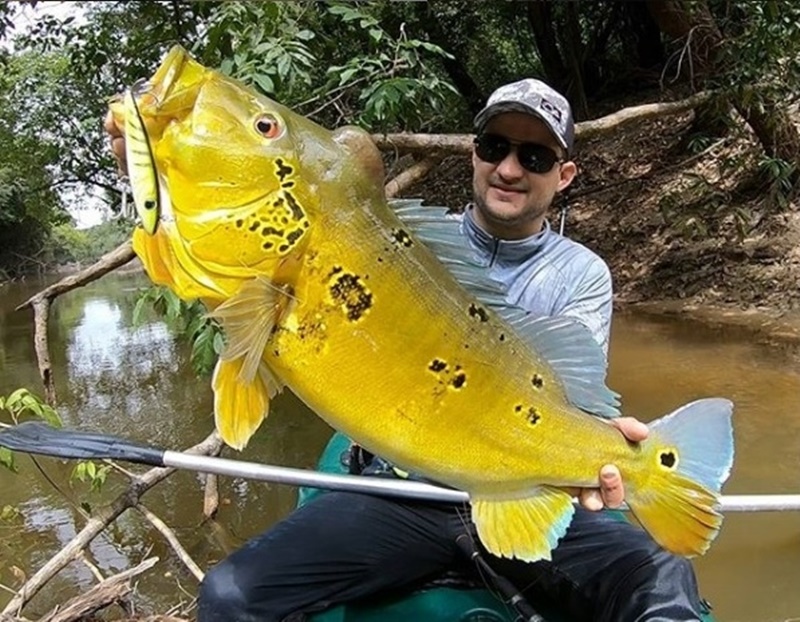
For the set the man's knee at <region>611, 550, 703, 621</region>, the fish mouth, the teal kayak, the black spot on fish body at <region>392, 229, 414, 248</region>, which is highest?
the fish mouth

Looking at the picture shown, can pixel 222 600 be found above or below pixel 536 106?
below

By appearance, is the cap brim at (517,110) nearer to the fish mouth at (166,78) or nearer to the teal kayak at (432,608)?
the fish mouth at (166,78)

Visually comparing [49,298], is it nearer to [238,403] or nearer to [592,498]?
[238,403]

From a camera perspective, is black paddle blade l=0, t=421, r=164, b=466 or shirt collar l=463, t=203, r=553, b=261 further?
shirt collar l=463, t=203, r=553, b=261

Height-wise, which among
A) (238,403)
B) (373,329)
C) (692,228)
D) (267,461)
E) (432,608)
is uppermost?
(373,329)

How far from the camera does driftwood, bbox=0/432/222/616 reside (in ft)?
11.6

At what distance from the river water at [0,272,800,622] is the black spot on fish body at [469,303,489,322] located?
9.06ft

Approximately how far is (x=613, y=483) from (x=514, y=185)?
3.83 feet

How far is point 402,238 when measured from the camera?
1.70 metres

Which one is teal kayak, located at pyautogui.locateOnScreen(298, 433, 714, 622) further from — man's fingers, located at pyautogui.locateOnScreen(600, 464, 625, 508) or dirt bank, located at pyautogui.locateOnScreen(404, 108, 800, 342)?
dirt bank, located at pyautogui.locateOnScreen(404, 108, 800, 342)

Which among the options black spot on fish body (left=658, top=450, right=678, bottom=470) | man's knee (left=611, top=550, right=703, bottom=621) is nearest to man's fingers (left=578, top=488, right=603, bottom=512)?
black spot on fish body (left=658, top=450, right=678, bottom=470)

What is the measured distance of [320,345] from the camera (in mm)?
1606

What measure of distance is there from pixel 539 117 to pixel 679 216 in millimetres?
7700

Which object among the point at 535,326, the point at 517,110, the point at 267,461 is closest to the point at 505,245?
the point at 517,110
